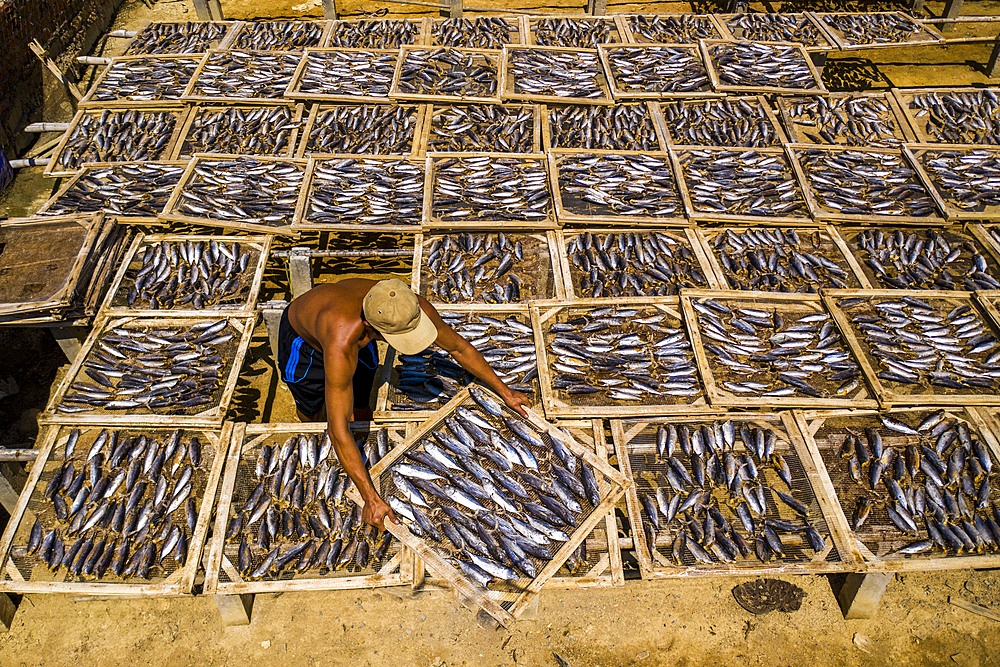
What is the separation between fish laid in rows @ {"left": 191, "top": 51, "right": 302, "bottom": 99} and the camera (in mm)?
8562

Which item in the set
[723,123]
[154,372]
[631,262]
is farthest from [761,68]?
[154,372]

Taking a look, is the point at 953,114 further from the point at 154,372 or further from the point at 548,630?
the point at 154,372

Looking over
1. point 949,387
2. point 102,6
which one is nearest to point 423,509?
point 949,387

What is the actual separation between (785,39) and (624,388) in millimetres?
8340

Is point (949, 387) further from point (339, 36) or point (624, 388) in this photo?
point (339, 36)

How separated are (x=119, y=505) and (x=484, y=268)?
3591mm

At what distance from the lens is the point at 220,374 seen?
5027 millimetres

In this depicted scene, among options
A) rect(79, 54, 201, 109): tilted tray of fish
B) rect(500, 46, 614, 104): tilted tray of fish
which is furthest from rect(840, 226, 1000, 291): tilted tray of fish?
rect(79, 54, 201, 109): tilted tray of fish

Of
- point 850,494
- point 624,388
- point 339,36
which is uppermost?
point 339,36

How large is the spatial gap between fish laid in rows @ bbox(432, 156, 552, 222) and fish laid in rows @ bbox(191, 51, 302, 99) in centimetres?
326

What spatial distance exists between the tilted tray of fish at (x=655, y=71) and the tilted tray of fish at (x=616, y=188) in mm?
1667

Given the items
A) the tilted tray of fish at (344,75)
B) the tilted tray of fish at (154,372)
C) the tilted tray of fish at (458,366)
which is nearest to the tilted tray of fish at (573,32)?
the tilted tray of fish at (344,75)

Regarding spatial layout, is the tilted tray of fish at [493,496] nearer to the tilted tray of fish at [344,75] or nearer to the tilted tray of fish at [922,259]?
the tilted tray of fish at [922,259]

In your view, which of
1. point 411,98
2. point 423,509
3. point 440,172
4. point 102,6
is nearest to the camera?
point 423,509
